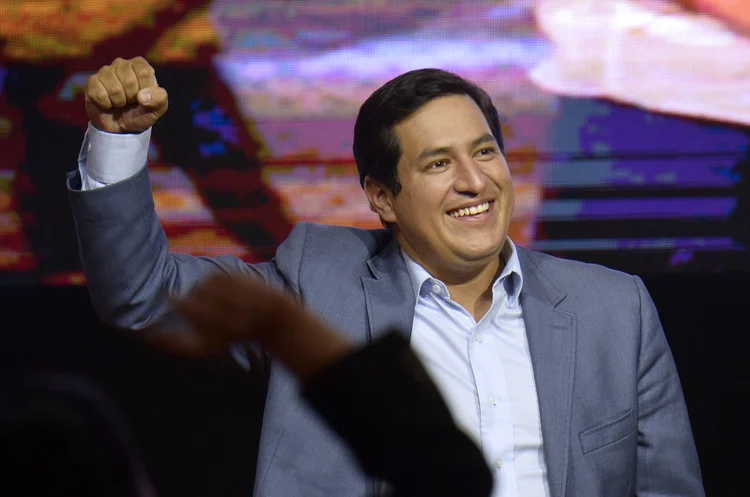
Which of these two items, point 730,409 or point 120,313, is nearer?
point 120,313

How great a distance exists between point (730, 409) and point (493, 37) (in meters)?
1.28

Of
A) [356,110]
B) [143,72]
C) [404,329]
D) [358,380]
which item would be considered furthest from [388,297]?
[358,380]

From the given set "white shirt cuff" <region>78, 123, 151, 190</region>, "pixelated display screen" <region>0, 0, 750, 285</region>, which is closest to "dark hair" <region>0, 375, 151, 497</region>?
"white shirt cuff" <region>78, 123, 151, 190</region>

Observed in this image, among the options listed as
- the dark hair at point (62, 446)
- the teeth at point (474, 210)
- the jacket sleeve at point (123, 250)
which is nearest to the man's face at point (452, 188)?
the teeth at point (474, 210)

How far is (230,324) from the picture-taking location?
2.15 ft

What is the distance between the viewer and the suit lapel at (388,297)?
72.4 inches

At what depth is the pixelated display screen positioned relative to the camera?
8.46ft

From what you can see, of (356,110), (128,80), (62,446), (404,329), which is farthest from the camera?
(356,110)

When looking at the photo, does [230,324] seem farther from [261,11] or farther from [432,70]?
[261,11]

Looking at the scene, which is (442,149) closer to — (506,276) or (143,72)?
(506,276)

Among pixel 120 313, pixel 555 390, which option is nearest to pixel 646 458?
pixel 555 390

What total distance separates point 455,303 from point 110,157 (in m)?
0.76

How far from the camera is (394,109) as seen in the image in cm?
204

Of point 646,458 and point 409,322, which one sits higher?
point 409,322
